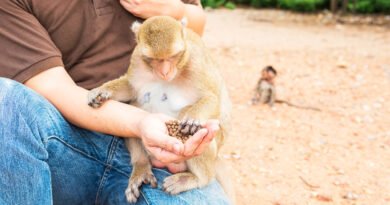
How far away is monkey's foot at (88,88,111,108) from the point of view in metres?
2.15

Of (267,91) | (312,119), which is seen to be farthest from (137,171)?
(267,91)

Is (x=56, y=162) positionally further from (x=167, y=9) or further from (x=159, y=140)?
(x=167, y=9)

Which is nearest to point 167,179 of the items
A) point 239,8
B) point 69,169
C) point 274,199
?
point 69,169

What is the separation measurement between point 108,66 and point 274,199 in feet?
4.22

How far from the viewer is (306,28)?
28.3ft

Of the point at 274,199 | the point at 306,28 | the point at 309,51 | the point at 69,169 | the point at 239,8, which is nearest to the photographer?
the point at 69,169

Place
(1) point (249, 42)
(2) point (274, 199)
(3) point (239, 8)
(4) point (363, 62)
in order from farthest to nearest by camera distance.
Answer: (3) point (239, 8) → (1) point (249, 42) → (4) point (363, 62) → (2) point (274, 199)

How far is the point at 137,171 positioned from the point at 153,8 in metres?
0.68

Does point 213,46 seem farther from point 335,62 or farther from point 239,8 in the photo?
point 239,8

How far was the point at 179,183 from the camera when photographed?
7.03 ft

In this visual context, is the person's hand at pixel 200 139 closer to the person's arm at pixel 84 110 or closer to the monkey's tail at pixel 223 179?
the person's arm at pixel 84 110

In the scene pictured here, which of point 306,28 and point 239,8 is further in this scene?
point 239,8

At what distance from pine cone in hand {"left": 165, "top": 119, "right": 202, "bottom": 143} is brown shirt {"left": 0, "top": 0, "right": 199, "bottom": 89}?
1.53 ft

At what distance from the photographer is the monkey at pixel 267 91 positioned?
4766 mm
